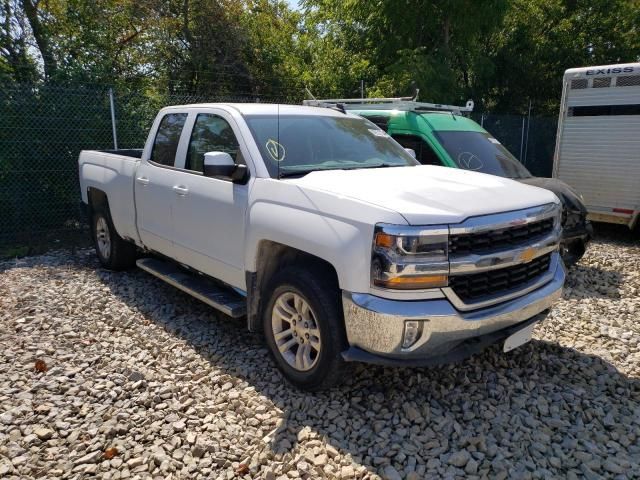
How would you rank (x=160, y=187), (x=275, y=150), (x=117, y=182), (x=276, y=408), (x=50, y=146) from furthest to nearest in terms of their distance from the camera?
1. (x=50, y=146)
2. (x=117, y=182)
3. (x=160, y=187)
4. (x=275, y=150)
5. (x=276, y=408)

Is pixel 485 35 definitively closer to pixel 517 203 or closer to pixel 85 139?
pixel 85 139

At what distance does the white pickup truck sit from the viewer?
2920 mm

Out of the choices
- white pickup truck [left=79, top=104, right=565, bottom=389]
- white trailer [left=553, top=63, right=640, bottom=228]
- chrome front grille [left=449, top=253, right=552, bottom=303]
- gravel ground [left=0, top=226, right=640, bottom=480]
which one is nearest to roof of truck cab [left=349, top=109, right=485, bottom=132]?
white pickup truck [left=79, top=104, right=565, bottom=389]

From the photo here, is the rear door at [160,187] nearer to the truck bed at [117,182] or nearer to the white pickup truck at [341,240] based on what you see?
the white pickup truck at [341,240]

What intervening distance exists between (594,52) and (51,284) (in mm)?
17108

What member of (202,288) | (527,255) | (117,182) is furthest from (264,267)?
(117,182)

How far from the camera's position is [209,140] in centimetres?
446

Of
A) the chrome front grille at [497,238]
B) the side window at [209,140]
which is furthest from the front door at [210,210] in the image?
the chrome front grille at [497,238]

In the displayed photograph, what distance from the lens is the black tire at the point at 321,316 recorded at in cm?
318

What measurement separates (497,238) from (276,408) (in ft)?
5.96

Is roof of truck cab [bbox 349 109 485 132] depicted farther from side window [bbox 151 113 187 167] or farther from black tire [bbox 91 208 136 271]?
black tire [bbox 91 208 136 271]

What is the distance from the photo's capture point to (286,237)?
3395mm

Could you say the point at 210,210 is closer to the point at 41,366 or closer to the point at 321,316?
the point at 321,316

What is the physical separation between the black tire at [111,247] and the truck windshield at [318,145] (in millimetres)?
2813
